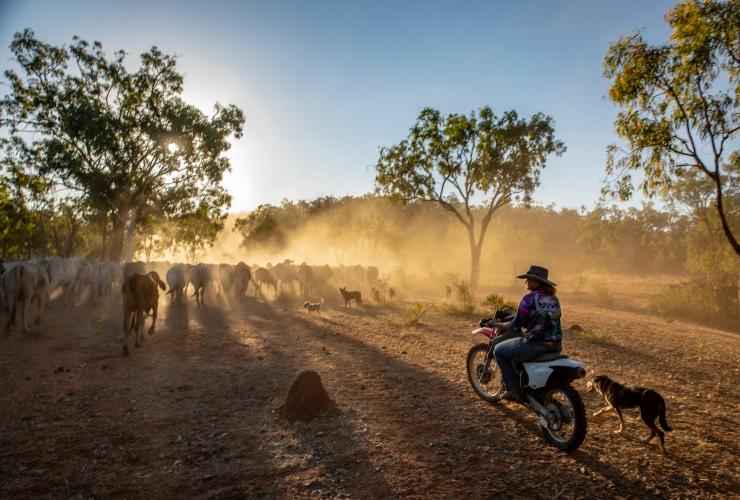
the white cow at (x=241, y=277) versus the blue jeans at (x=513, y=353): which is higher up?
the white cow at (x=241, y=277)

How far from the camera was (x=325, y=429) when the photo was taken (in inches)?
235

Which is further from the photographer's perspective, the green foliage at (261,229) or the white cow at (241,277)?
the green foliage at (261,229)

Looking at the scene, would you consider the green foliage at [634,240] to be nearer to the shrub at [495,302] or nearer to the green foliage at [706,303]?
the green foliage at [706,303]

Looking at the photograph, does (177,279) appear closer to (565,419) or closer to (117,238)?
(117,238)

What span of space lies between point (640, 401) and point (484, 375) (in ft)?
A: 7.49

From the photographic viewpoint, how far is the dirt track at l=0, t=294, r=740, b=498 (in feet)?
15.1

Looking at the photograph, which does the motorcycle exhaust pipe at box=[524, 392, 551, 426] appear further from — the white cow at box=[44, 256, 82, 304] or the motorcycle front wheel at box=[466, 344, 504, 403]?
the white cow at box=[44, 256, 82, 304]

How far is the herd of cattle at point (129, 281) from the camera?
11.1 metres

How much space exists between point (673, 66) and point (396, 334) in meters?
10.8

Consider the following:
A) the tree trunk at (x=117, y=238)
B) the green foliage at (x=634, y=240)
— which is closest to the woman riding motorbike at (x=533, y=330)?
the tree trunk at (x=117, y=238)

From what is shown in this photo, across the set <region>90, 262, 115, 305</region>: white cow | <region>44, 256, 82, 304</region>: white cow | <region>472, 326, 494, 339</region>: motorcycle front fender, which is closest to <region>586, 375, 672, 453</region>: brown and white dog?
<region>472, 326, 494, 339</region>: motorcycle front fender

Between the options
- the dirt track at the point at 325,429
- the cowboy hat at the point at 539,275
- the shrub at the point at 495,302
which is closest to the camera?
the dirt track at the point at 325,429

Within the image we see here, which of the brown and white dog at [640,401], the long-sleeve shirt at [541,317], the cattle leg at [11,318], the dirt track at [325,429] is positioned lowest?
the dirt track at [325,429]

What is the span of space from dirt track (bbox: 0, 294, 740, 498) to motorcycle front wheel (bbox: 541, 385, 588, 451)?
165 mm
